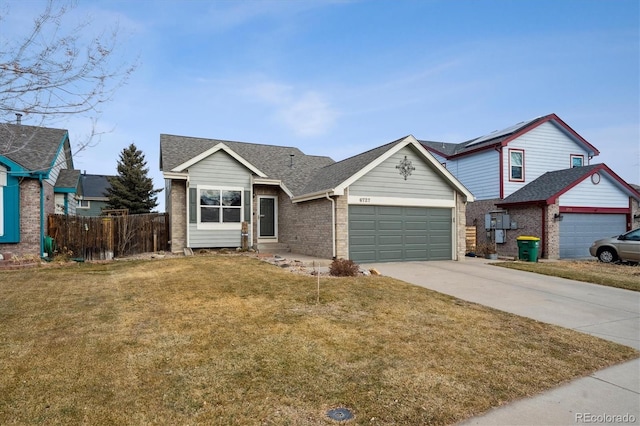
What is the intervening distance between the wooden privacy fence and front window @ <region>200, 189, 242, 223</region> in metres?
2.71

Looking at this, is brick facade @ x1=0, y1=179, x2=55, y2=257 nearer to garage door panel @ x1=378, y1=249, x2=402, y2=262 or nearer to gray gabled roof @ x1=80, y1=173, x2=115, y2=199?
garage door panel @ x1=378, y1=249, x2=402, y2=262

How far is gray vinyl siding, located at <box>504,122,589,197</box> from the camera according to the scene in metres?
19.8

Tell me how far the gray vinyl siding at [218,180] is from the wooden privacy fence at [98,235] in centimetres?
231

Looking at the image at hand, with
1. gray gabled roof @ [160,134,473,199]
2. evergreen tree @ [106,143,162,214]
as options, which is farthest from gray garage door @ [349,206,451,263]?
evergreen tree @ [106,143,162,214]

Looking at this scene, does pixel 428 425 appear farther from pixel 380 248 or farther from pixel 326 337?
pixel 380 248

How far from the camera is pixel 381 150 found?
14.5 meters

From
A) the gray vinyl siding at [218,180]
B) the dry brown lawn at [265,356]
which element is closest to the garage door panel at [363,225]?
the gray vinyl siding at [218,180]

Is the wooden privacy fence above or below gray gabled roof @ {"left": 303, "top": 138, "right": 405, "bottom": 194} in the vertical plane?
below

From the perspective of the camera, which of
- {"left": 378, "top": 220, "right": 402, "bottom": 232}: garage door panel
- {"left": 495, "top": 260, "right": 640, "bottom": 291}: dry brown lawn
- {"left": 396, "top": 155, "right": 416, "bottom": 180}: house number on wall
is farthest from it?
{"left": 396, "top": 155, "right": 416, "bottom": 180}: house number on wall

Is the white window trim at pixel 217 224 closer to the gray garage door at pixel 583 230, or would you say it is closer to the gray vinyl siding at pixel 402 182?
the gray vinyl siding at pixel 402 182

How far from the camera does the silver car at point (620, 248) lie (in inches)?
582

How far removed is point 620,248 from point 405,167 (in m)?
9.73

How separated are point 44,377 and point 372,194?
37.9 feet

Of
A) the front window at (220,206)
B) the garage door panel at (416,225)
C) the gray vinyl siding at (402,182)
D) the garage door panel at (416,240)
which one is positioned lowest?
the garage door panel at (416,240)
